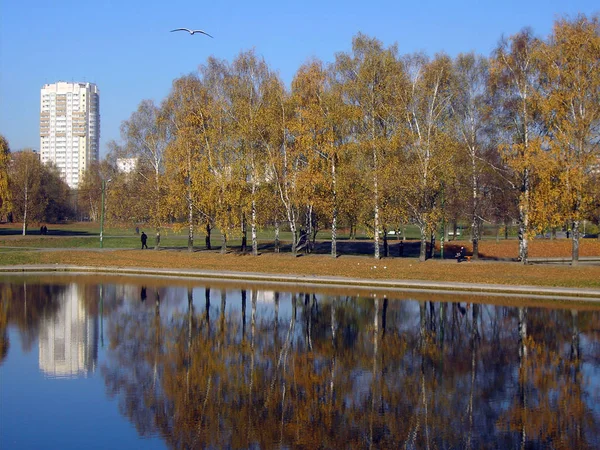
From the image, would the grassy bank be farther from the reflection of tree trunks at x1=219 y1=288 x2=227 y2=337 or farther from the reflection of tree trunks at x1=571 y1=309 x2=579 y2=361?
the reflection of tree trunks at x1=219 y1=288 x2=227 y2=337

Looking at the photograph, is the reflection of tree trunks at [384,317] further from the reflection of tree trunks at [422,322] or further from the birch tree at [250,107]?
the birch tree at [250,107]

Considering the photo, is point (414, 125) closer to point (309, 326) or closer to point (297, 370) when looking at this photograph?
point (309, 326)

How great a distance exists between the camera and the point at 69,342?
69.6ft

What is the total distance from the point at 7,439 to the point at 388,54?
39.0m

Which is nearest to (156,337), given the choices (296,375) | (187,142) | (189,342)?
(189,342)

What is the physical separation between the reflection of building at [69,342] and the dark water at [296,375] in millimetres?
54

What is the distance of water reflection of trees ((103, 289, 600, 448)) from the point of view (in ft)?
43.0

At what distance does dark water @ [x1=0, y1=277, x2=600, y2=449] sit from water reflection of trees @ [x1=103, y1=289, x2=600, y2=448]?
5cm

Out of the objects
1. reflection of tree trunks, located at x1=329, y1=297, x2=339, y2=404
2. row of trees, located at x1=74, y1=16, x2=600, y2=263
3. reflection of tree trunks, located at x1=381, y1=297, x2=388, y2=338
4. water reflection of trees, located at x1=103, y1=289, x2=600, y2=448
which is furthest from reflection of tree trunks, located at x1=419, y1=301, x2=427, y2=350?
row of trees, located at x1=74, y1=16, x2=600, y2=263

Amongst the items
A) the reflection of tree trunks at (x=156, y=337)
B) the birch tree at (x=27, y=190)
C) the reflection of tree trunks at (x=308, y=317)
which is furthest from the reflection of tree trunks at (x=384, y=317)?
the birch tree at (x=27, y=190)

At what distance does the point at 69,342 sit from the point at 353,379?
9.09 m

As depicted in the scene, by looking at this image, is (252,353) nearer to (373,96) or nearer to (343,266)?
(343,266)

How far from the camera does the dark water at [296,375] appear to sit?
13047mm

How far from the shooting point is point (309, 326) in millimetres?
24844
